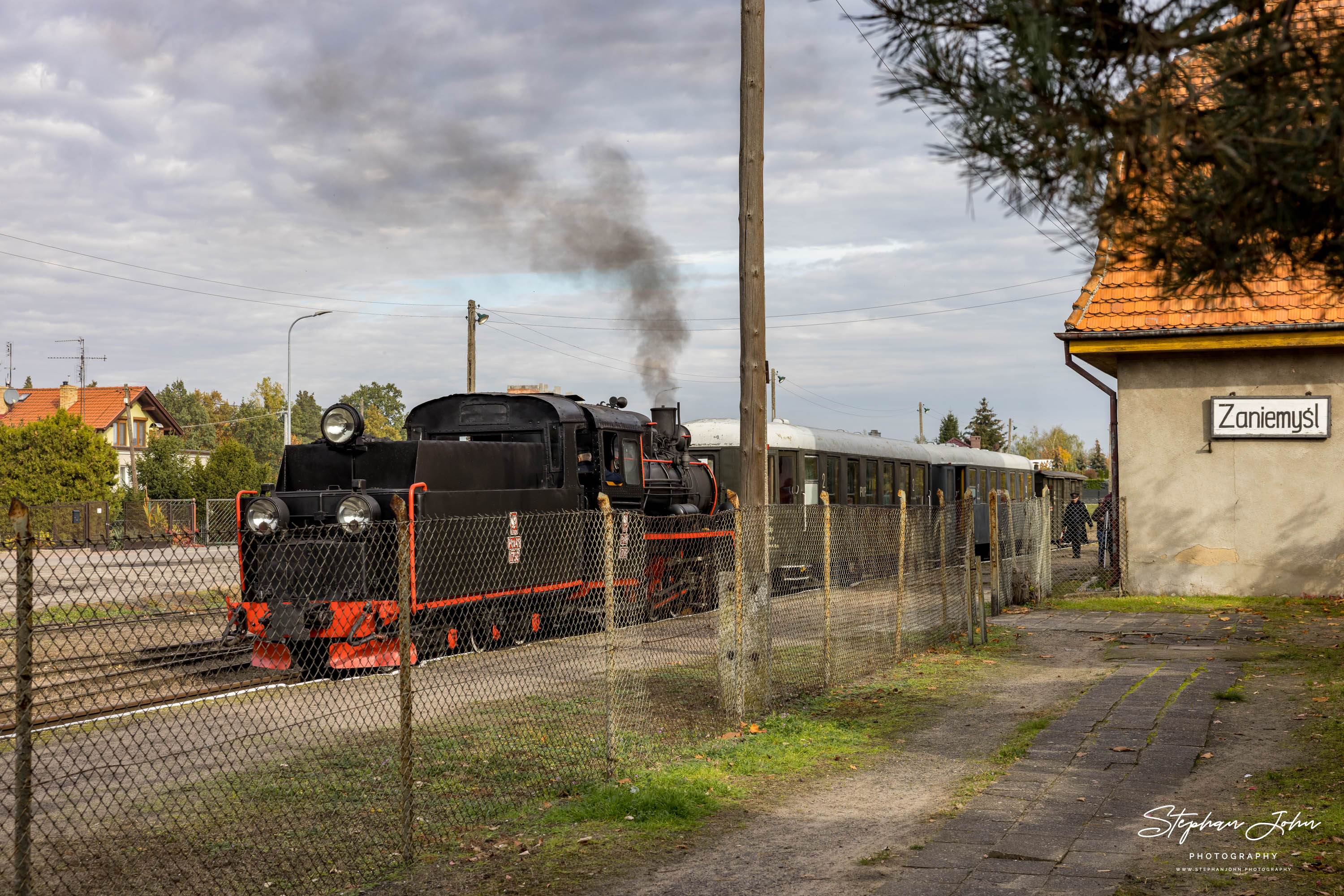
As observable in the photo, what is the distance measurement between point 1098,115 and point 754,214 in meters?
6.66

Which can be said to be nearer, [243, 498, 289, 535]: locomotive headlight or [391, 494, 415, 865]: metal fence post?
[391, 494, 415, 865]: metal fence post

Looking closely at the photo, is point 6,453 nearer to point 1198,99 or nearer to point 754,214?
point 754,214

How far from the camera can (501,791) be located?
671cm

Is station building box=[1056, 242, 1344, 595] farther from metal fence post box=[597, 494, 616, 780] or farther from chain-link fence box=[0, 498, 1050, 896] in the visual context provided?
metal fence post box=[597, 494, 616, 780]

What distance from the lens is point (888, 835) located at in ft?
19.4

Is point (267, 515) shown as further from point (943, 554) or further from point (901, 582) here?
point (943, 554)

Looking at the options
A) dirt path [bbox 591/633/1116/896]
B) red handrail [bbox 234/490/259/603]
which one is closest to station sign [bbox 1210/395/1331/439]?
dirt path [bbox 591/633/1116/896]

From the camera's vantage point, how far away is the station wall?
15.9 m

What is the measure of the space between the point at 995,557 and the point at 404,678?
1120 cm

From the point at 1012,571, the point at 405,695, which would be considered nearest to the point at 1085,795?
the point at 405,695

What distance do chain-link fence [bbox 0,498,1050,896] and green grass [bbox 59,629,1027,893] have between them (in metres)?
0.03

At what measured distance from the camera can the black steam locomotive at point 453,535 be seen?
34.1ft

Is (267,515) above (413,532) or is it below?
above
